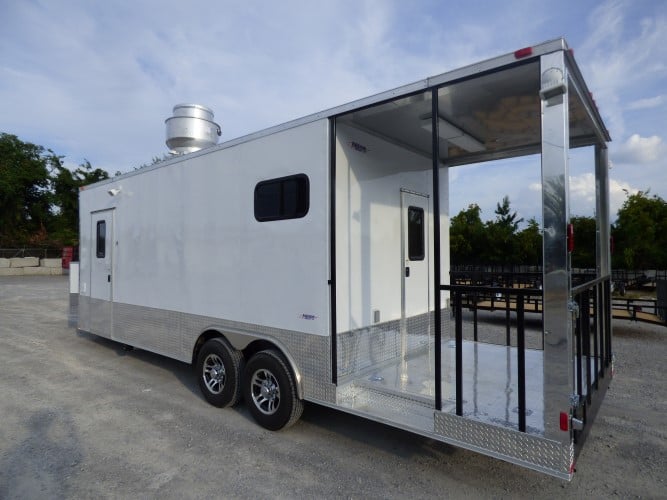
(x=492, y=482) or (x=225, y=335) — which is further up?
(x=225, y=335)

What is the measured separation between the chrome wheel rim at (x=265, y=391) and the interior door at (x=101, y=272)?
3360 mm

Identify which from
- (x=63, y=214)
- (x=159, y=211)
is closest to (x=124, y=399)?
(x=159, y=211)

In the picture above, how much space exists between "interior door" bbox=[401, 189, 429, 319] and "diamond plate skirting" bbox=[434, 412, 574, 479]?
1.76 metres

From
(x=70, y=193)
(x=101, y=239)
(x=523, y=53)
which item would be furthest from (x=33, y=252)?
(x=523, y=53)

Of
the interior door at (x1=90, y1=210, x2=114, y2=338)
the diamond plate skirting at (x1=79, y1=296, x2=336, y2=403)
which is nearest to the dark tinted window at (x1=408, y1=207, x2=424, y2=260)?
the diamond plate skirting at (x1=79, y1=296, x2=336, y2=403)

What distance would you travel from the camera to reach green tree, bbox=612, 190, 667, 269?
15570 mm

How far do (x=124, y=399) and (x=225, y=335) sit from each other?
1.61 meters

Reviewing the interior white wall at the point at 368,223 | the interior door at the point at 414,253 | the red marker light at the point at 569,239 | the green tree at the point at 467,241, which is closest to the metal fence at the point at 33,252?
the green tree at the point at 467,241

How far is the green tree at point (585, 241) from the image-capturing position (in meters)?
4.34

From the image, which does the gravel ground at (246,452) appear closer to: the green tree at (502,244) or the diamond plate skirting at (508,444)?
the diamond plate skirting at (508,444)

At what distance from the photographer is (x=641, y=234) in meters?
16.2

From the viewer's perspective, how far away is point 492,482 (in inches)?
120

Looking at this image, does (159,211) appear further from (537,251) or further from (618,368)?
(537,251)

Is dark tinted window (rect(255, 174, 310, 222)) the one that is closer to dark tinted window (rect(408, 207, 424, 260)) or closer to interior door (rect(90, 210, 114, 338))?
dark tinted window (rect(408, 207, 424, 260))
